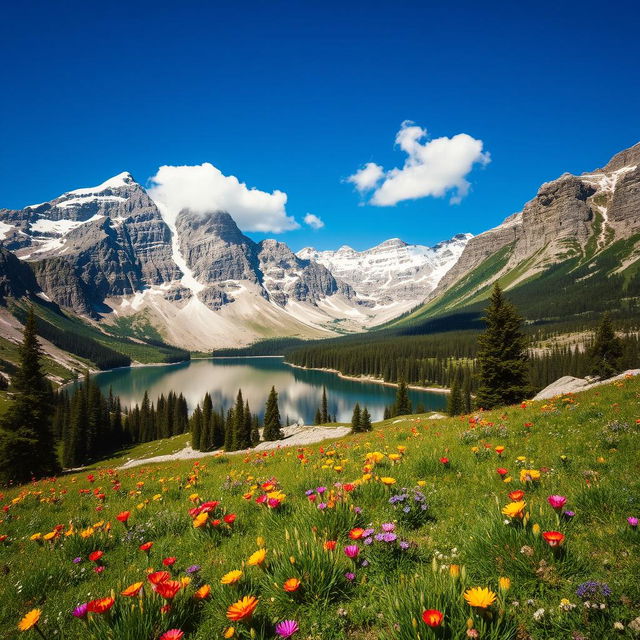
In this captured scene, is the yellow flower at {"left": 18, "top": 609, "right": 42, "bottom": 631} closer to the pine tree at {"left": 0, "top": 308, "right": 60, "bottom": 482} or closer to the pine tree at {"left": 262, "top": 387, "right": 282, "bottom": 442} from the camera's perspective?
the pine tree at {"left": 0, "top": 308, "right": 60, "bottom": 482}

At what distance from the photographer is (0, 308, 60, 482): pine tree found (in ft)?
113

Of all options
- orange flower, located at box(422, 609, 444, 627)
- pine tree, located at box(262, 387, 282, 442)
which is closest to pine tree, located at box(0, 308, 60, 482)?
pine tree, located at box(262, 387, 282, 442)

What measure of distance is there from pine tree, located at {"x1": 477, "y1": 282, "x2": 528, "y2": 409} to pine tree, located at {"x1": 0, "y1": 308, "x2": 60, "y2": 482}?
46.4 meters

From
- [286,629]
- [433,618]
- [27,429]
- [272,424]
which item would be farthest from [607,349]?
[27,429]

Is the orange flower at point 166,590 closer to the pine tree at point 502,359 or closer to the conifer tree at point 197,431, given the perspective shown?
the pine tree at point 502,359

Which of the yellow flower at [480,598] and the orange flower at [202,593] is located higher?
the yellow flower at [480,598]

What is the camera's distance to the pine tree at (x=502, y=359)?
37.3 meters

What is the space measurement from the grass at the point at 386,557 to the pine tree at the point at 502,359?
32373mm

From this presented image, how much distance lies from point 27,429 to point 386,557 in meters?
44.4

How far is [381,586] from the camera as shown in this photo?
11.4ft

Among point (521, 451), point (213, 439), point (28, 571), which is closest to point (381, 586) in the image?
point (28, 571)

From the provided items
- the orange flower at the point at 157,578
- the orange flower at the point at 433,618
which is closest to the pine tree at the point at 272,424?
the orange flower at the point at 157,578

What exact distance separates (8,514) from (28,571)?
21.2 feet

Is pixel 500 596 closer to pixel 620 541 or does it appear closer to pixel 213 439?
pixel 620 541
